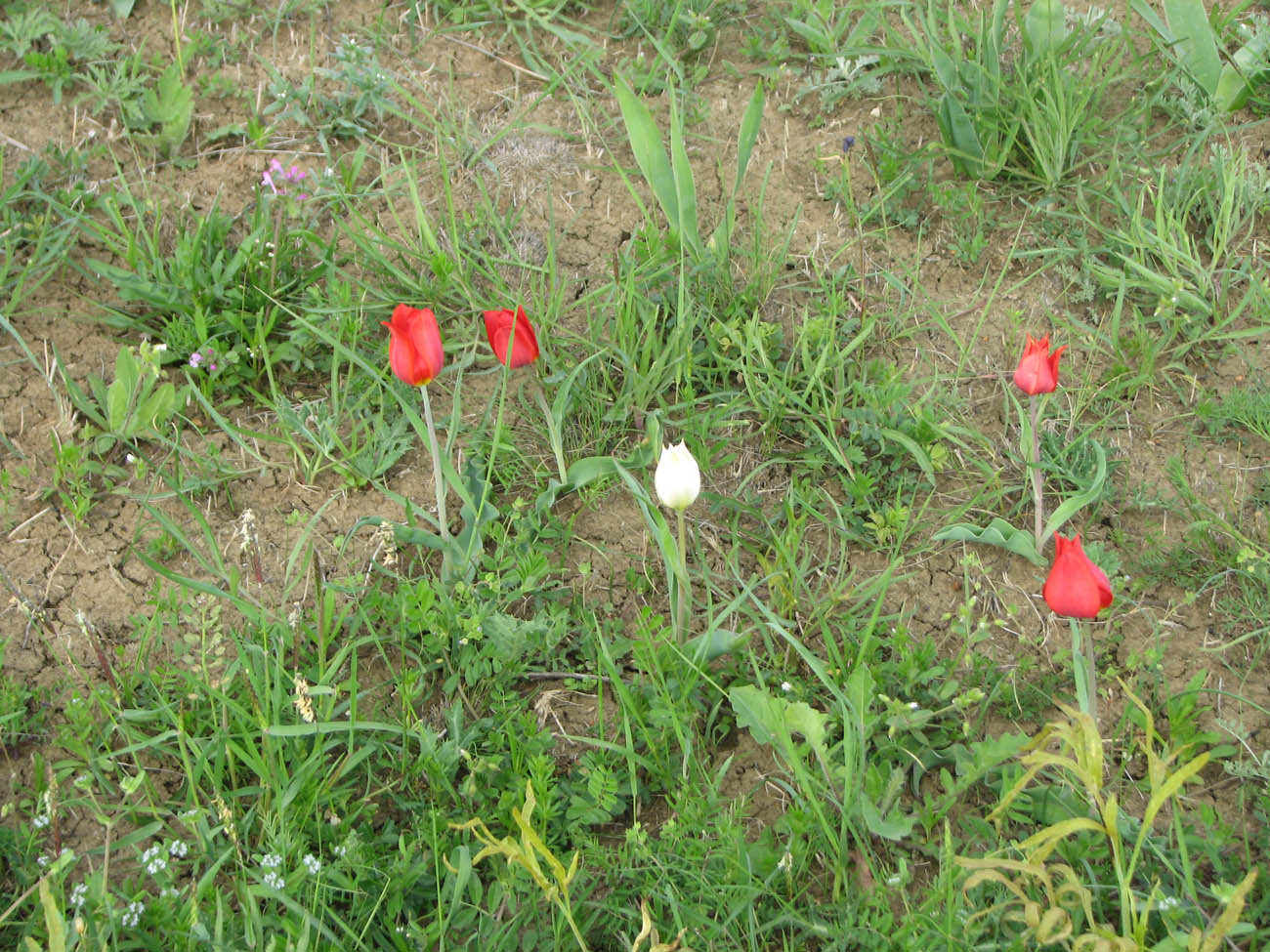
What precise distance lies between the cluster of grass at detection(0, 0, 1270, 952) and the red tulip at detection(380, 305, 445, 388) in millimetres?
183

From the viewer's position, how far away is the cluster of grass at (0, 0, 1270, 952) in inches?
72.0

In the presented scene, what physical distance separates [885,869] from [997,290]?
1495 millimetres

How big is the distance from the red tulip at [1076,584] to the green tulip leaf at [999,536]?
15.9 inches

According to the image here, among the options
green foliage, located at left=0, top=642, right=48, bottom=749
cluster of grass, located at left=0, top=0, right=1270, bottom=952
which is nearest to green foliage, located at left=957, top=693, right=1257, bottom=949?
cluster of grass, located at left=0, top=0, right=1270, bottom=952

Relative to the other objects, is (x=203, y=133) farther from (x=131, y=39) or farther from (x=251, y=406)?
(x=251, y=406)

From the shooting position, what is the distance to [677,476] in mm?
1950

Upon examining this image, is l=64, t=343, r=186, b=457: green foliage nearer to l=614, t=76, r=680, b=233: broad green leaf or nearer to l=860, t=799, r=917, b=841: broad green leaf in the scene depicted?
l=614, t=76, r=680, b=233: broad green leaf

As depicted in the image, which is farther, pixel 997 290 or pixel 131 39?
pixel 131 39

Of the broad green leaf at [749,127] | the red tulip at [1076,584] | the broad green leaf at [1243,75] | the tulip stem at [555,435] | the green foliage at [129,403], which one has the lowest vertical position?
the green foliage at [129,403]

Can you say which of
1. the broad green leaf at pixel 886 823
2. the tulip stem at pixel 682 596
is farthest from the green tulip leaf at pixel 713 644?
the broad green leaf at pixel 886 823

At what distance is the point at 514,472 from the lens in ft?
7.95

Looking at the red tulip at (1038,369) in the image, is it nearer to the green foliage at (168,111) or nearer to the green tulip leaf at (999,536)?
the green tulip leaf at (999,536)

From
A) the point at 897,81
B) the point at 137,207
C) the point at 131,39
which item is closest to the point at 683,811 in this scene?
the point at 137,207

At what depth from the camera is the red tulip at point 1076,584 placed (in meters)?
1.80
